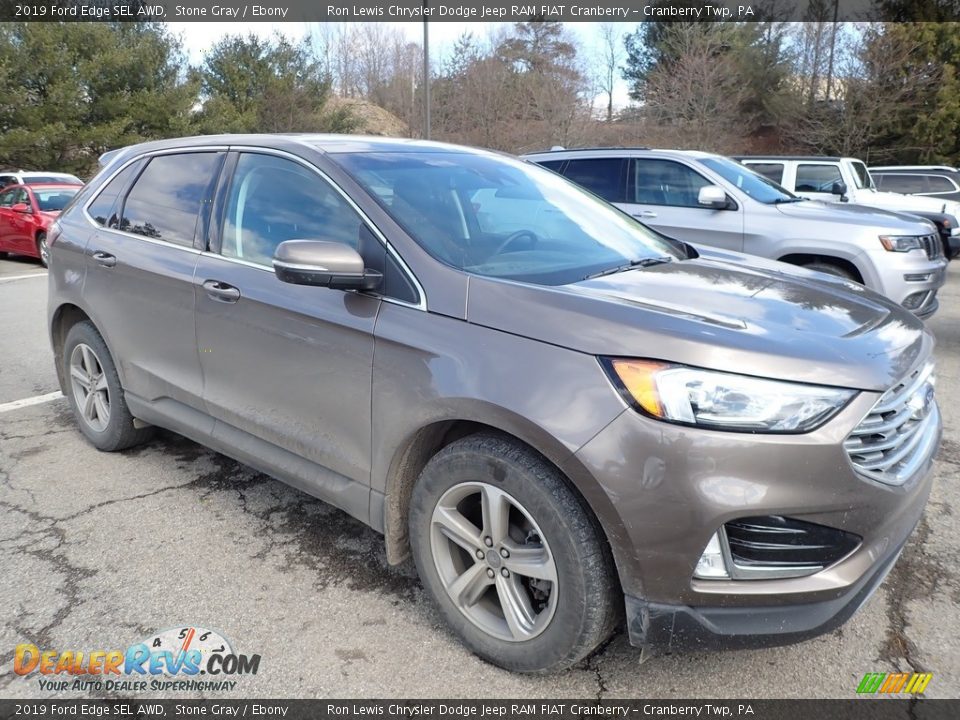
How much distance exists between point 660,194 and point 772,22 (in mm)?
30727

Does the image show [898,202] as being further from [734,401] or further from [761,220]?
[734,401]

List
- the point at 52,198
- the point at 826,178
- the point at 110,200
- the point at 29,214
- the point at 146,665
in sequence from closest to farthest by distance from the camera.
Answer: the point at 146,665 < the point at 110,200 < the point at 826,178 < the point at 29,214 < the point at 52,198

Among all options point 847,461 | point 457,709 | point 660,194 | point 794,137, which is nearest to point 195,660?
point 457,709

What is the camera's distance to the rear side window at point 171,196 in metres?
3.48

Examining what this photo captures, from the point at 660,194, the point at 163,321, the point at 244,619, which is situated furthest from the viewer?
the point at 660,194

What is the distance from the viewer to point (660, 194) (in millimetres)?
7664

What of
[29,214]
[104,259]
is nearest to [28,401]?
[104,259]

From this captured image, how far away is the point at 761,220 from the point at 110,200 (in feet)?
18.1

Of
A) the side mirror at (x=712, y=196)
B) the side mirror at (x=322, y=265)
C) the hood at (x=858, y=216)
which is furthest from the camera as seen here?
the side mirror at (x=712, y=196)

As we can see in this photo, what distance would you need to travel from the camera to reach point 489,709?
7.47 ft

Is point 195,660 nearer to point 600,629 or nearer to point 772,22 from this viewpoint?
point 600,629

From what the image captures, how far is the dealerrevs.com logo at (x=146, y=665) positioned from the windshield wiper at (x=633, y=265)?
181 centimetres

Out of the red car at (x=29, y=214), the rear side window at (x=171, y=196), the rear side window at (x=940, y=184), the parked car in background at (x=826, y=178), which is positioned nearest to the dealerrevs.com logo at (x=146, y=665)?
the rear side window at (x=171, y=196)

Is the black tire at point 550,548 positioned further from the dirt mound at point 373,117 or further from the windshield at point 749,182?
the dirt mound at point 373,117
